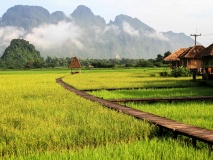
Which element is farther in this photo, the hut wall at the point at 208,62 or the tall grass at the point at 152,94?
the hut wall at the point at 208,62

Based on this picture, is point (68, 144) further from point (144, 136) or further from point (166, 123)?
point (166, 123)

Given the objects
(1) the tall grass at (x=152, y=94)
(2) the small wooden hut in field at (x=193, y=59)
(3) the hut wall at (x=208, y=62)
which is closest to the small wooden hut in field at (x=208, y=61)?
(3) the hut wall at (x=208, y=62)

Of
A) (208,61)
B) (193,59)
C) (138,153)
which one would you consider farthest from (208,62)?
(138,153)

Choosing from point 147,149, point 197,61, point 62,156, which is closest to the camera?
point 62,156

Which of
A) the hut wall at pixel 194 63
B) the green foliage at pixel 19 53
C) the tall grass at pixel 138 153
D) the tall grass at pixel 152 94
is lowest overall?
the tall grass at pixel 152 94

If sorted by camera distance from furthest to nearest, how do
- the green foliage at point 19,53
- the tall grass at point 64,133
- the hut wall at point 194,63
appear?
the green foliage at point 19,53
the hut wall at point 194,63
the tall grass at point 64,133

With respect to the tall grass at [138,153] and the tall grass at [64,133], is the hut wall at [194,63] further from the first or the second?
the tall grass at [138,153]

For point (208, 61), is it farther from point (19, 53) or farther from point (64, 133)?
point (19, 53)

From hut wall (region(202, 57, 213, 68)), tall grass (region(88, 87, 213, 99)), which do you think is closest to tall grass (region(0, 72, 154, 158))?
tall grass (region(88, 87, 213, 99))

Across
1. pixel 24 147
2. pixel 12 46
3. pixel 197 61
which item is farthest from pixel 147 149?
pixel 12 46

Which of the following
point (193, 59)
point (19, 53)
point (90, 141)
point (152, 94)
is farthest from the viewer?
point (19, 53)

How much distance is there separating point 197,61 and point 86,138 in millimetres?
35817

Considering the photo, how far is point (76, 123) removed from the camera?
7.23 meters

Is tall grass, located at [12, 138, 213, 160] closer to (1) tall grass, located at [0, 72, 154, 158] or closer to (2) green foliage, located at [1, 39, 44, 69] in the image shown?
(1) tall grass, located at [0, 72, 154, 158]
